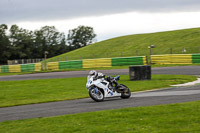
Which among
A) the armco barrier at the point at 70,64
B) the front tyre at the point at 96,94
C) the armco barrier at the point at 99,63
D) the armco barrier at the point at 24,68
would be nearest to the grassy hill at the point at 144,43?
the armco barrier at the point at 24,68

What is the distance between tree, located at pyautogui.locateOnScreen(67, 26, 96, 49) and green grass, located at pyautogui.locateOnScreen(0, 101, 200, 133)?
441 ft

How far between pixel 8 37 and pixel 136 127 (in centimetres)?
10825

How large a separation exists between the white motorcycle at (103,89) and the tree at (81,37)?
130217mm

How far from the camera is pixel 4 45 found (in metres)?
106

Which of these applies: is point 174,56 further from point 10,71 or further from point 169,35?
point 169,35

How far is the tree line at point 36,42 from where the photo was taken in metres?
106

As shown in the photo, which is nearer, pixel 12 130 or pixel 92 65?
pixel 12 130

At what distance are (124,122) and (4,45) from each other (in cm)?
10128

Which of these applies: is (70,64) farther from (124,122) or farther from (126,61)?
(124,122)

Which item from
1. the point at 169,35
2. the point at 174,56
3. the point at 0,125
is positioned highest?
the point at 169,35

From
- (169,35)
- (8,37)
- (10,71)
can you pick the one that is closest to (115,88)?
(10,71)

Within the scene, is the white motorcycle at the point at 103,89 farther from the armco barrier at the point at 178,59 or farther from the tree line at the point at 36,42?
the tree line at the point at 36,42

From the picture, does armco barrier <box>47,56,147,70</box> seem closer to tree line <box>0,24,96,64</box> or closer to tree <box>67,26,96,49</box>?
tree line <box>0,24,96,64</box>

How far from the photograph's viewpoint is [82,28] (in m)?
148
